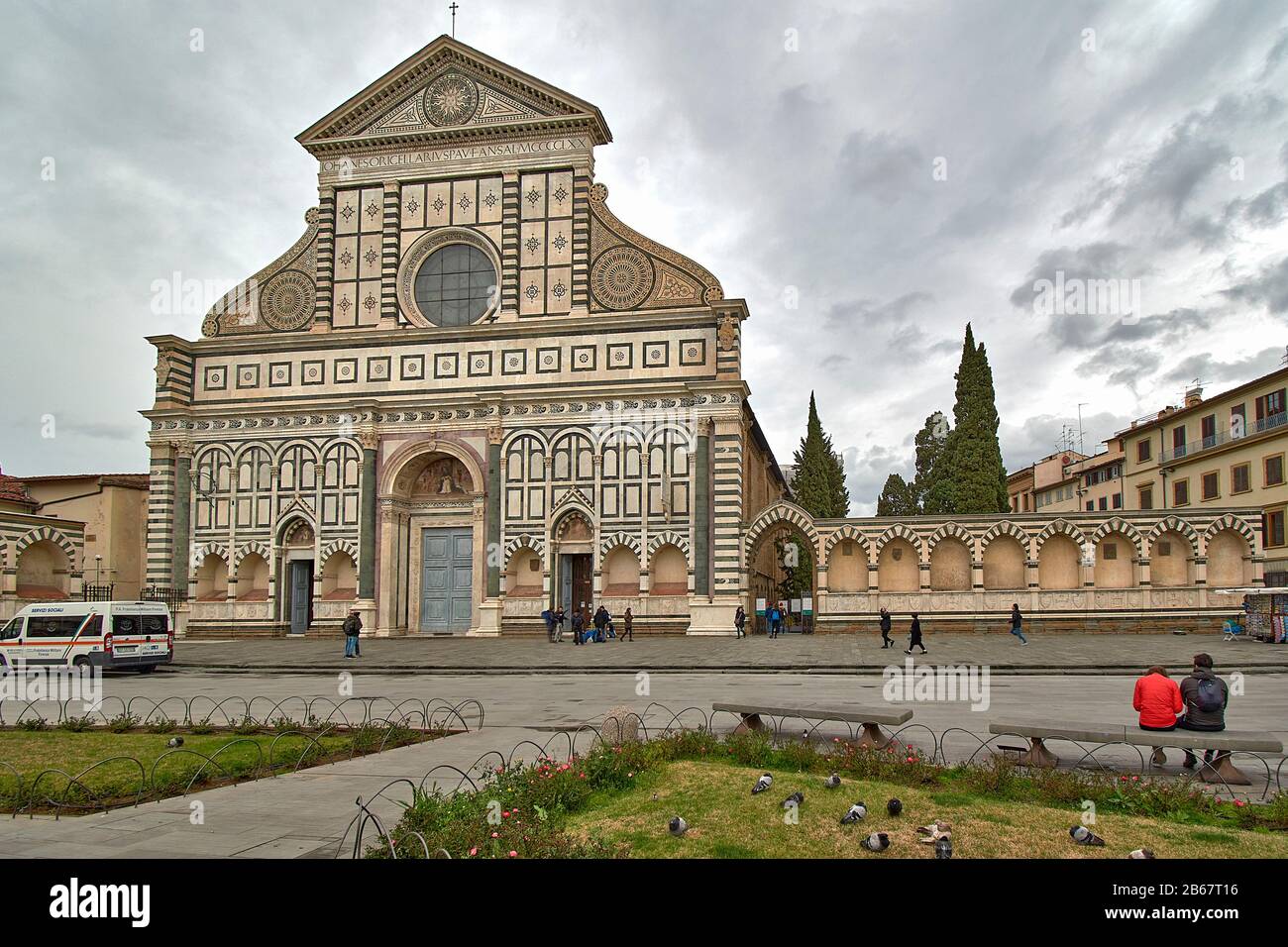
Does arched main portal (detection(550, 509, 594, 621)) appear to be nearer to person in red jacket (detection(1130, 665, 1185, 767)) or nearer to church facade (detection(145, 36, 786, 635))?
church facade (detection(145, 36, 786, 635))

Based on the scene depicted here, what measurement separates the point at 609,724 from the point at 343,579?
32.5 meters

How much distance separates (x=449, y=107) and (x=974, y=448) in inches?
1193

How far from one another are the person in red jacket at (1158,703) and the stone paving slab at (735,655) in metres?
13.4

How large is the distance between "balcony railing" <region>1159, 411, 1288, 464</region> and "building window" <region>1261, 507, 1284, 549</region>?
13.0ft

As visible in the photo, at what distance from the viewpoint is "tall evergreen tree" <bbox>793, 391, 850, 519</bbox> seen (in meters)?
60.6

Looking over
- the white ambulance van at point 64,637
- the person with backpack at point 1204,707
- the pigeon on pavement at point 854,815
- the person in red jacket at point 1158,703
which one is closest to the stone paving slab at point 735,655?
the white ambulance van at point 64,637

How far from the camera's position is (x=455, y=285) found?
4281 centimetres

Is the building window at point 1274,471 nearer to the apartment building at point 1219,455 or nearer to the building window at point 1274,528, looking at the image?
the apartment building at point 1219,455

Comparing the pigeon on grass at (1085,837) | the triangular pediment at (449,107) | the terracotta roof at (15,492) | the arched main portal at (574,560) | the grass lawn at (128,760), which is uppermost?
the triangular pediment at (449,107)

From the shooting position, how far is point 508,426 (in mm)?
40844

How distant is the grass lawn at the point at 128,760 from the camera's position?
1073cm

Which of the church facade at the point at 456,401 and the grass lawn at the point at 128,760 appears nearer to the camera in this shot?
the grass lawn at the point at 128,760
